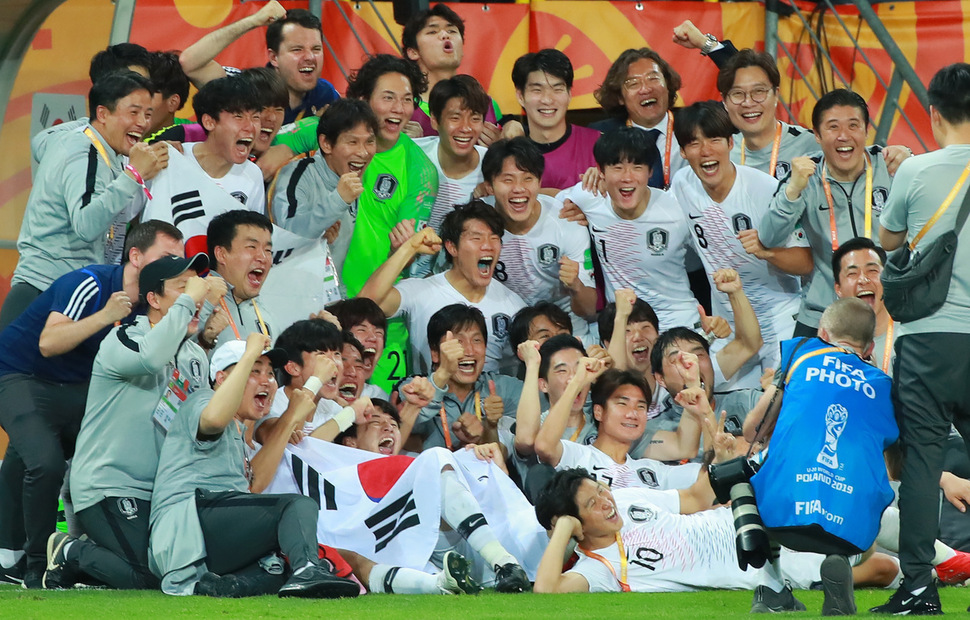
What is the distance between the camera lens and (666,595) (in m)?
6.25

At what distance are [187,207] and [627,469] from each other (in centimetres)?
299

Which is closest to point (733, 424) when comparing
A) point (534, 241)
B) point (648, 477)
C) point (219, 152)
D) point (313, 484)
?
point (648, 477)

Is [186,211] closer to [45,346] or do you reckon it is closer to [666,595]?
[45,346]

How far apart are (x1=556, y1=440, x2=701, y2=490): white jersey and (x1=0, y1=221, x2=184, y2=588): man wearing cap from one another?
8.12 ft

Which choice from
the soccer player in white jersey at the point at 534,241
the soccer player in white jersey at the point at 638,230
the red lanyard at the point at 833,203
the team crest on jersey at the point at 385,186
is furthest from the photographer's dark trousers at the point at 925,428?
the team crest on jersey at the point at 385,186

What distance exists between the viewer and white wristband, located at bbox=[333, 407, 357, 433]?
693cm

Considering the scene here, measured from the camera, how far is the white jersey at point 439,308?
26.3 feet

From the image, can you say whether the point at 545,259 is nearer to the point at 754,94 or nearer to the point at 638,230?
the point at 638,230

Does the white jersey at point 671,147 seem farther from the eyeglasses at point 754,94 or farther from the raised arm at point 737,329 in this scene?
the raised arm at point 737,329

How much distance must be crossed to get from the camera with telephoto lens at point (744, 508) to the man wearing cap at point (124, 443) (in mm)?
2625

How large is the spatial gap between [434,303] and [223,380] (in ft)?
6.89

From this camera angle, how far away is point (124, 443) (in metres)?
6.19

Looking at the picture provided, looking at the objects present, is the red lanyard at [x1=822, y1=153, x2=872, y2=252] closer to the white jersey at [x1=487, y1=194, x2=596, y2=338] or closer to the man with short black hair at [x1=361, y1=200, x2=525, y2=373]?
the white jersey at [x1=487, y1=194, x2=596, y2=338]

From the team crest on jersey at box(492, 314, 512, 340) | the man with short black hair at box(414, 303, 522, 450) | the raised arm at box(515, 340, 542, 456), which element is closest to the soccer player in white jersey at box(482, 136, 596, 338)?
the team crest on jersey at box(492, 314, 512, 340)
